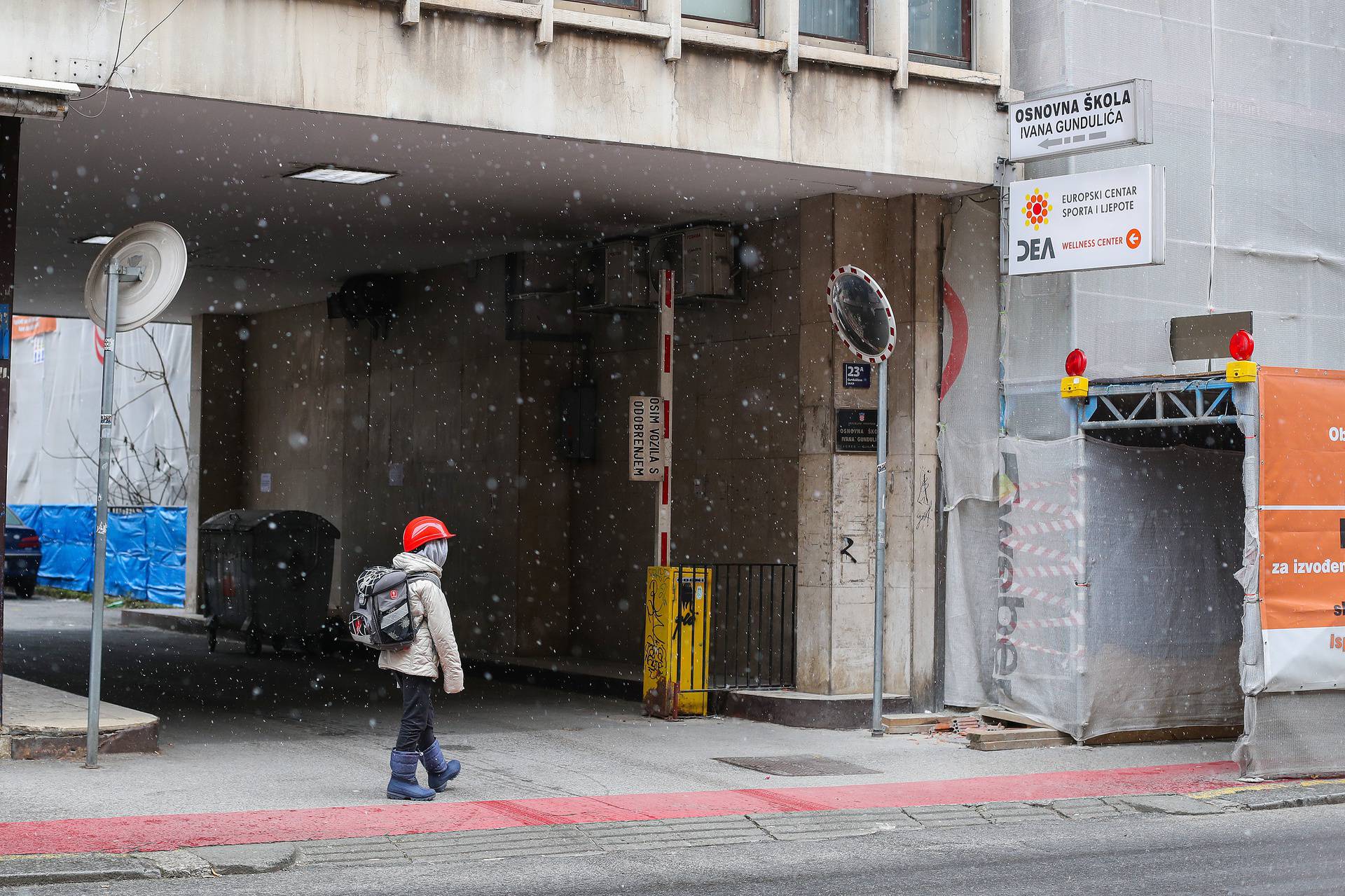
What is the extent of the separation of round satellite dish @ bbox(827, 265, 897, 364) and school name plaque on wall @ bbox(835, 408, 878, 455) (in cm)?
106

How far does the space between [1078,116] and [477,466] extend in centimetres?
859

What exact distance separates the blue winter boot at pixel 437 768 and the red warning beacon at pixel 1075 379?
5580 mm

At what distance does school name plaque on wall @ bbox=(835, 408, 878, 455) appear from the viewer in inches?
534

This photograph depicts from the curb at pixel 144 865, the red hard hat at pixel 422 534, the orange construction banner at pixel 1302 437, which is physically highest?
the orange construction banner at pixel 1302 437

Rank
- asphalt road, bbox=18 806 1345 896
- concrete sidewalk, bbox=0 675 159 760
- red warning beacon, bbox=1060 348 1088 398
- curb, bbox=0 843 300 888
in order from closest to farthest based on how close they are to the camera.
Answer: curb, bbox=0 843 300 888 < asphalt road, bbox=18 806 1345 896 < concrete sidewalk, bbox=0 675 159 760 < red warning beacon, bbox=1060 348 1088 398

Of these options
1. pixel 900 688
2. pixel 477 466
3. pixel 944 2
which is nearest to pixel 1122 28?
pixel 944 2

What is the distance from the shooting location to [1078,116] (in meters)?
12.3

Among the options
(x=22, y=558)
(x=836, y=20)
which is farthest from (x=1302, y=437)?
(x=22, y=558)

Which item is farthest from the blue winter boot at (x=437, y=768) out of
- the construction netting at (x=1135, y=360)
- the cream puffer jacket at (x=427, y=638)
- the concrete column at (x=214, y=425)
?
the concrete column at (x=214, y=425)

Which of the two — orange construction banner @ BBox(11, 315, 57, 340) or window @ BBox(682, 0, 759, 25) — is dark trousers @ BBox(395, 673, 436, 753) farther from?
orange construction banner @ BBox(11, 315, 57, 340)

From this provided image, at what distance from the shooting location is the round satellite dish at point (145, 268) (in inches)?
387

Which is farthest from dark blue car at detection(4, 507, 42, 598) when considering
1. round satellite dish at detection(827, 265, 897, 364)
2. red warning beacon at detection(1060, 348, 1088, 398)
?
red warning beacon at detection(1060, 348, 1088, 398)

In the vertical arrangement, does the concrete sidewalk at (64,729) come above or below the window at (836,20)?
below

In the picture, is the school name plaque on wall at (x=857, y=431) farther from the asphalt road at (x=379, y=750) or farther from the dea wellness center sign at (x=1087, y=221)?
the asphalt road at (x=379, y=750)
